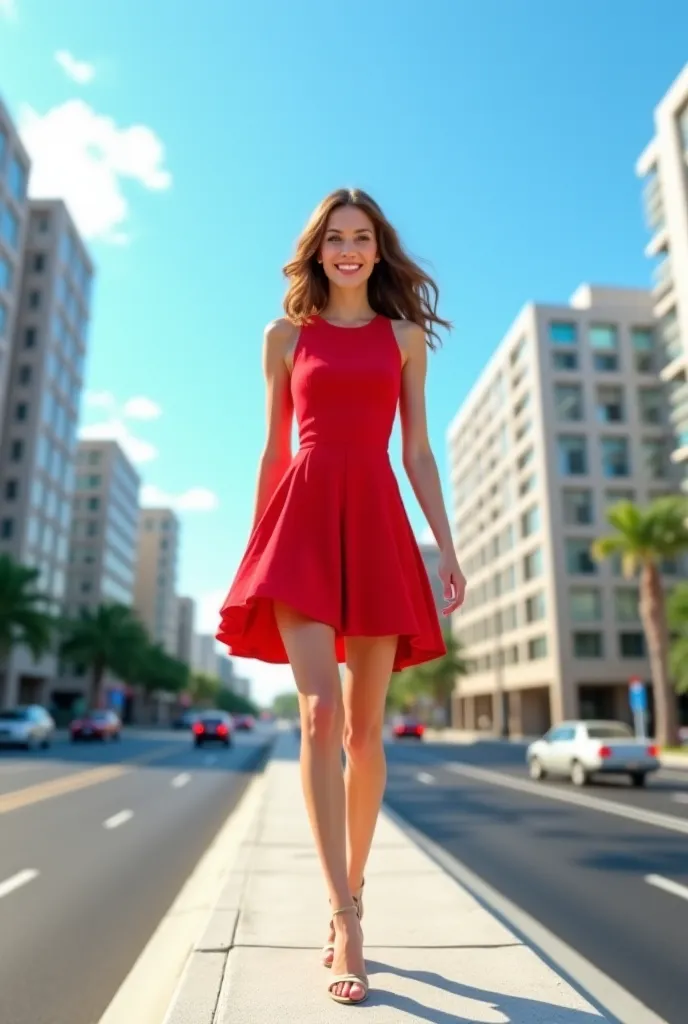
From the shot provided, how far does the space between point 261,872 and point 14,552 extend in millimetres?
55517

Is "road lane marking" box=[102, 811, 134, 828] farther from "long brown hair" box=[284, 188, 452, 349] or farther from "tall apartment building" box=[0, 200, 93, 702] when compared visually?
"tall apartment building" box=[0, 200, 93, 702]

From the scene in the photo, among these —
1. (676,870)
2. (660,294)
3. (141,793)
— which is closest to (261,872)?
(676,870)

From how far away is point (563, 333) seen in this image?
5497 cm

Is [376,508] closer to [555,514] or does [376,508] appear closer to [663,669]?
[663,669]

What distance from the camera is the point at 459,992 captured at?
8.03 feet

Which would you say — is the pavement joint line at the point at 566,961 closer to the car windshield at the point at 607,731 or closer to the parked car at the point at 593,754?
the parked car at the point at 593,754

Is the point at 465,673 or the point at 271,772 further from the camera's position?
the point at 465,673

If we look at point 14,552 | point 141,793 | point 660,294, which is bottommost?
point 141,793

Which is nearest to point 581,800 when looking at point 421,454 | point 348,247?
point 421,454

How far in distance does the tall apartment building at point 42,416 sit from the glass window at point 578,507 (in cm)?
3596

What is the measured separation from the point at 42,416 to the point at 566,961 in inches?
2397

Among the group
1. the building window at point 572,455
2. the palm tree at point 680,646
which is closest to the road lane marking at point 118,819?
the palm tree at point 680,646

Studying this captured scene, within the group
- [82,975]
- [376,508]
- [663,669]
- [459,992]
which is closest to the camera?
[459,992]

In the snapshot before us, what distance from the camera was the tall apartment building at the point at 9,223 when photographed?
48.2 m
